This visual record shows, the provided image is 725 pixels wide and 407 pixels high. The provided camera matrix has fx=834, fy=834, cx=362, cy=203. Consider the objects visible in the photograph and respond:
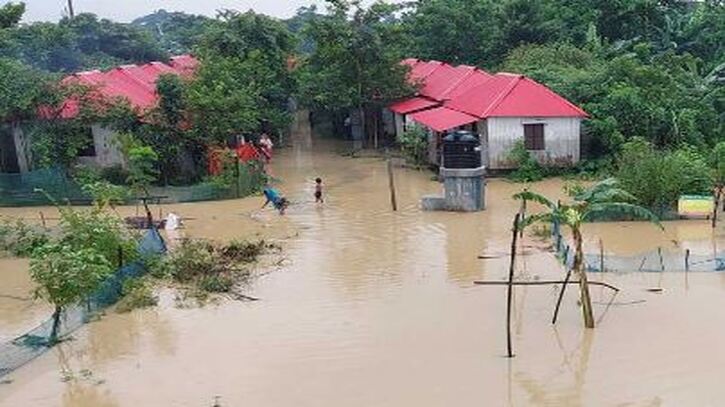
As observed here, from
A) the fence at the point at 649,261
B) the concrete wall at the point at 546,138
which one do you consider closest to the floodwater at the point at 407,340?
the fence at the point at 649,261

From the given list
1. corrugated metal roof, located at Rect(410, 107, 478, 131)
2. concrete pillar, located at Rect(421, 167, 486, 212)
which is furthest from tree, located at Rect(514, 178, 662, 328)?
corrugated metal roof, located at Rect(410, 107, 478, 131)

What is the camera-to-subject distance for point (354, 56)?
29.6m

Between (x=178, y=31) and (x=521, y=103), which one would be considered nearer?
(x=521, y=103)

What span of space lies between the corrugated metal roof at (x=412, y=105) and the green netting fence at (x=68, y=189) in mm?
8117

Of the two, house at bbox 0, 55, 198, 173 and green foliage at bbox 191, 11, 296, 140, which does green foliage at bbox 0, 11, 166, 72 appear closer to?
green foliage at bbox 191, 11, 296, 140

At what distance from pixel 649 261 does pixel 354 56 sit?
16307mm

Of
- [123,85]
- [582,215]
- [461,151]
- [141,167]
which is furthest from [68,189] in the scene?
[582,215]

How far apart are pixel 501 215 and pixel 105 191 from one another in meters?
9.19

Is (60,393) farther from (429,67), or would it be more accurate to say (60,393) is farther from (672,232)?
(429,67)

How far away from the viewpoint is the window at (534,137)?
24609mm

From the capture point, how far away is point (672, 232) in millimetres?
17891

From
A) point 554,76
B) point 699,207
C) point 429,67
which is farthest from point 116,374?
point 429,67

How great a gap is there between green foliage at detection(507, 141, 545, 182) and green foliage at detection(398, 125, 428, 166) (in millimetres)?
3519

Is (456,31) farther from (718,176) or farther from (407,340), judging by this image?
(407,340)
